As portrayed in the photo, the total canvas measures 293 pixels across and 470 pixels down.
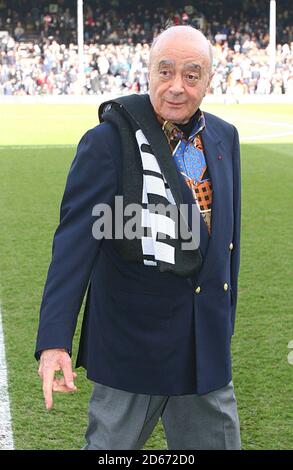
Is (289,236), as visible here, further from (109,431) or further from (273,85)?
(273,85)

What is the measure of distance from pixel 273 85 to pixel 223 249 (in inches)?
1371

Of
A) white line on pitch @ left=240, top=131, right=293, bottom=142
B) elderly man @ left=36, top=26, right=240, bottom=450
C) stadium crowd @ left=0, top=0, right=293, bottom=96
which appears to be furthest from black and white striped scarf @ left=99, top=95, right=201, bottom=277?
stadium crowd @ left=0, top=0, right=293, bottom=96

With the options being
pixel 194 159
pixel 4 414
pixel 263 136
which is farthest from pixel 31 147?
pixel 194 159

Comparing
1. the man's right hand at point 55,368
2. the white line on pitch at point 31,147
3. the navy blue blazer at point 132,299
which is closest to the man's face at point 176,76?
the navy blue blazer at point 132,299

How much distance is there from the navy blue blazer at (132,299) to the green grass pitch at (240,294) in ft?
4.71

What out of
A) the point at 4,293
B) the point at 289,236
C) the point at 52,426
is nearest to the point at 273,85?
the point at 289,236

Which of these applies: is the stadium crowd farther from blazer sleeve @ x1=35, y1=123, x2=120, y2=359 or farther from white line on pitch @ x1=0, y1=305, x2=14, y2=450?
blazer sleeve @ x1=35, y1=123, x2=120, y2=359

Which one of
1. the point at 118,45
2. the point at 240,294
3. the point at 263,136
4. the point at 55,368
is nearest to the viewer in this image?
the point at 55,368

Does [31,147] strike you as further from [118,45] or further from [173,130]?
[118,45]

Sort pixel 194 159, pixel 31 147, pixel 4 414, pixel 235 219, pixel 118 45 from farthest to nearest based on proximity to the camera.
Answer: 1. pixel 118 45
2. pixel 31 147
3. pixel 4 414
4. pixel 235 219
5. pixel 194 159

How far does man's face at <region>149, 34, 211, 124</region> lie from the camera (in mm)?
2379

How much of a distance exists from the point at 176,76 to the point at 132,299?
0.64 meters

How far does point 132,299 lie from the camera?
2.41 m

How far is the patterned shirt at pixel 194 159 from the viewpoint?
2436mm
